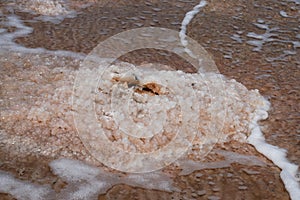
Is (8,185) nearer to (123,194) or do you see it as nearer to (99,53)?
(123,194)

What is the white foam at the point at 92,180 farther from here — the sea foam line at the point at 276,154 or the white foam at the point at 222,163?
the sea foam line at the point at 276,154

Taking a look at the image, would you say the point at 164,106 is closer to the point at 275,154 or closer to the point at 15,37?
the point at 275,154

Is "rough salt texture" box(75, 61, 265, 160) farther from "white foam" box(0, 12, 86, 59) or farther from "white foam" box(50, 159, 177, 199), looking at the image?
"white foam" box(0, 12, 86, 59)

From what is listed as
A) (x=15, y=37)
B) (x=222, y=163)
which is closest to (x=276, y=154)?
(x=222, y=163)

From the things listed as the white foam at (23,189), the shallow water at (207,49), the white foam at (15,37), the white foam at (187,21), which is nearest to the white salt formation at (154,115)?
the shallow water at (207,49)

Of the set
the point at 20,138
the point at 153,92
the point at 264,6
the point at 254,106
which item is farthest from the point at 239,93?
the point at 264,6
